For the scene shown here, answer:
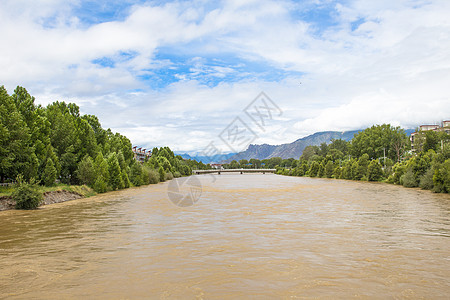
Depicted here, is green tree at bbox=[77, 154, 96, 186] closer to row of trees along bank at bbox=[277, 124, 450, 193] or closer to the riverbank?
the riverbank

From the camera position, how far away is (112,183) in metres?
49.1

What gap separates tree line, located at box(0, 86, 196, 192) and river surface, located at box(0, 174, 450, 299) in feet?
39.5

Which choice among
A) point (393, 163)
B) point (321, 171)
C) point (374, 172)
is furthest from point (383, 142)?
point (374, 172)

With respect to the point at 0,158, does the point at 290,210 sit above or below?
below

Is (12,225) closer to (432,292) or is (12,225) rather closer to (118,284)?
(118,284)

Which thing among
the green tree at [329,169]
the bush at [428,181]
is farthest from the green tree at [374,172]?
the bush at [428,181]

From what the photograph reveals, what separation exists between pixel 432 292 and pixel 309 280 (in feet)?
9.97

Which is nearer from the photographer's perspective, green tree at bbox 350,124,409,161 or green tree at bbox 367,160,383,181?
green tree at bbox 367,160,383,181

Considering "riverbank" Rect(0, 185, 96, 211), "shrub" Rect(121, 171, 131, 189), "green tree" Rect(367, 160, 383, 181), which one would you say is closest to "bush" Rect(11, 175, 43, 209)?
"riverbank" Rect(0, 185, 96, 211)

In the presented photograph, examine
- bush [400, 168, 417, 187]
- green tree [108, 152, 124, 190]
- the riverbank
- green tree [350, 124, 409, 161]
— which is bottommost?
bush [400, 168, 417, 187]

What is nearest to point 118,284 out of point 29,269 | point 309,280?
point 29,269

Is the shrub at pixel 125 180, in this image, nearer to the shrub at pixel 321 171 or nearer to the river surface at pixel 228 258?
the river surface at pixel 228 258

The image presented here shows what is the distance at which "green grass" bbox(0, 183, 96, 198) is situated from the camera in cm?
2890

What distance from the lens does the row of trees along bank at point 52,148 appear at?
30.3 metres
